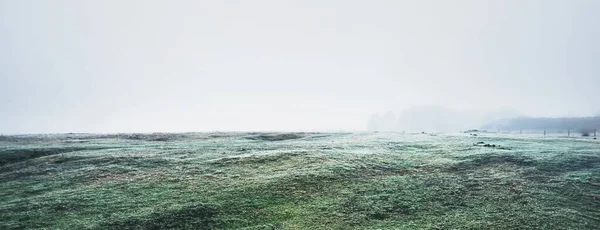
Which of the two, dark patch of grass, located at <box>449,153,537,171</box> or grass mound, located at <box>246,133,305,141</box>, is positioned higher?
grass mound, located at <box>246,133,305,141</box>

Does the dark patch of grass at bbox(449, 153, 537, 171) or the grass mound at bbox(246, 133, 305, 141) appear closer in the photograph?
the dark patch of grass at bbox(449, 153, 537, 171)

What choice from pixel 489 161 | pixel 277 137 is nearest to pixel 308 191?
pixel 489 161

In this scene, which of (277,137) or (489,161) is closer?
(489,161)

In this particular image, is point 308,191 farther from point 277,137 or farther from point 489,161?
point 277,137

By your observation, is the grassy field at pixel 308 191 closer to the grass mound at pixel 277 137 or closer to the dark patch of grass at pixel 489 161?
the dark patch of grass at pixel 489 161

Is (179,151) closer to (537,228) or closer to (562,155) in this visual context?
(537,228)

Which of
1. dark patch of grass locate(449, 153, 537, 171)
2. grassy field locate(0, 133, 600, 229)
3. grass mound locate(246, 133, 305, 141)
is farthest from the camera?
grass mound locate(246, 133, 305, 141)

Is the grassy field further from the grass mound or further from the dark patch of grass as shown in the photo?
the grass mound

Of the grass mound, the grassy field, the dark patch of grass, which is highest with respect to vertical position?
the grass mound

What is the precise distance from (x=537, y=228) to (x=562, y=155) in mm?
21619

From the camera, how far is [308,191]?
25875 mm

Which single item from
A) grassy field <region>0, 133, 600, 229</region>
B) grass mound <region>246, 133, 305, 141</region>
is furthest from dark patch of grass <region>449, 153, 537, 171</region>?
grass mound <region>246, 133, 305, 141</region>

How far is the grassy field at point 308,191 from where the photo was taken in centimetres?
2130

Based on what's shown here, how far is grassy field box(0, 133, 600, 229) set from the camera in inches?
838
